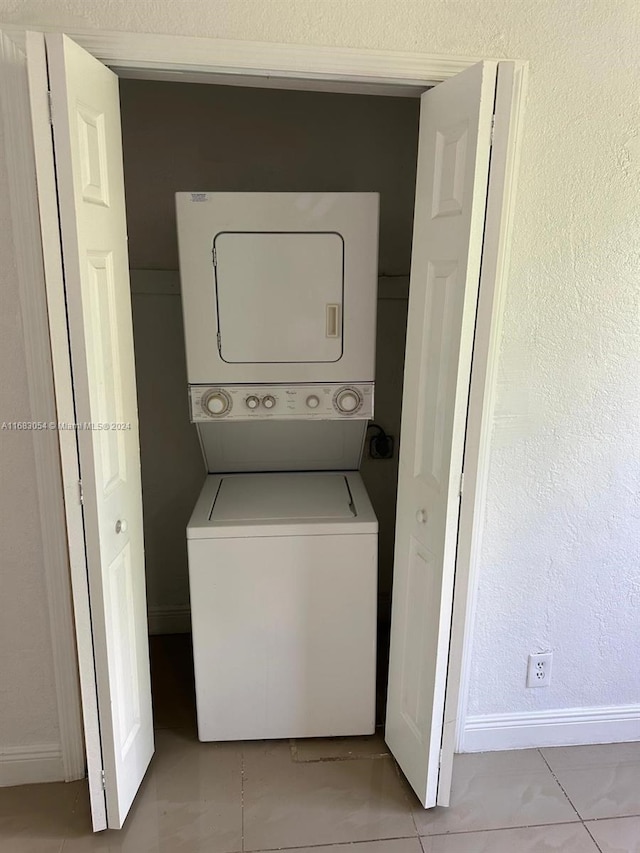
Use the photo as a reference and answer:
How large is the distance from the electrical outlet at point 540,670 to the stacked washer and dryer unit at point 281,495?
503 mm

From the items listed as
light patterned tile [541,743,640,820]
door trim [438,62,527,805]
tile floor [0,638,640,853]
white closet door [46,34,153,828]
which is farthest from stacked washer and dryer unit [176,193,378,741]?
light patterned tile [541,743,640,820]

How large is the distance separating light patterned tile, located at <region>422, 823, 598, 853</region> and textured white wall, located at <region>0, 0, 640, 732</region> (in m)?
0.36

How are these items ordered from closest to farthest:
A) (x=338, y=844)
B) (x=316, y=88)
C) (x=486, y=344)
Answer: (x=486, y=344)
(x=316, y=88)
(x=338, y=844)

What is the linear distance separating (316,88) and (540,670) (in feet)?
6.03

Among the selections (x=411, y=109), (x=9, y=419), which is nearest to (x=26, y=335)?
(x=9, y=419)

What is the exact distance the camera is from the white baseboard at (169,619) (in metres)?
2.72

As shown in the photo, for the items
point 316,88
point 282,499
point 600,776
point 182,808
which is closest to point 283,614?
point 282,499

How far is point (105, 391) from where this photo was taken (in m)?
1.52

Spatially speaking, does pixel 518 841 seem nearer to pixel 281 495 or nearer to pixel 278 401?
pixel 281 495

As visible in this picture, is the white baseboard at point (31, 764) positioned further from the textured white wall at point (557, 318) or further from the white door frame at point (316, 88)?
the textured white wall at point (557, 318)

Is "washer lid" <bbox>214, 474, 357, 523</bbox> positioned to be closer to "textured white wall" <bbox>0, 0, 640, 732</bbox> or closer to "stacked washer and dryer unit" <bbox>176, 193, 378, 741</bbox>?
"stacked washer and dryer unit" <bbox>176, 193, 378, 741</bbox>

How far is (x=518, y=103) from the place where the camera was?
1577mm

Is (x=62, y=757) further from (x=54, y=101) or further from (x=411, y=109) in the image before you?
(x=411, y=109)

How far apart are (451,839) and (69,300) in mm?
1712
